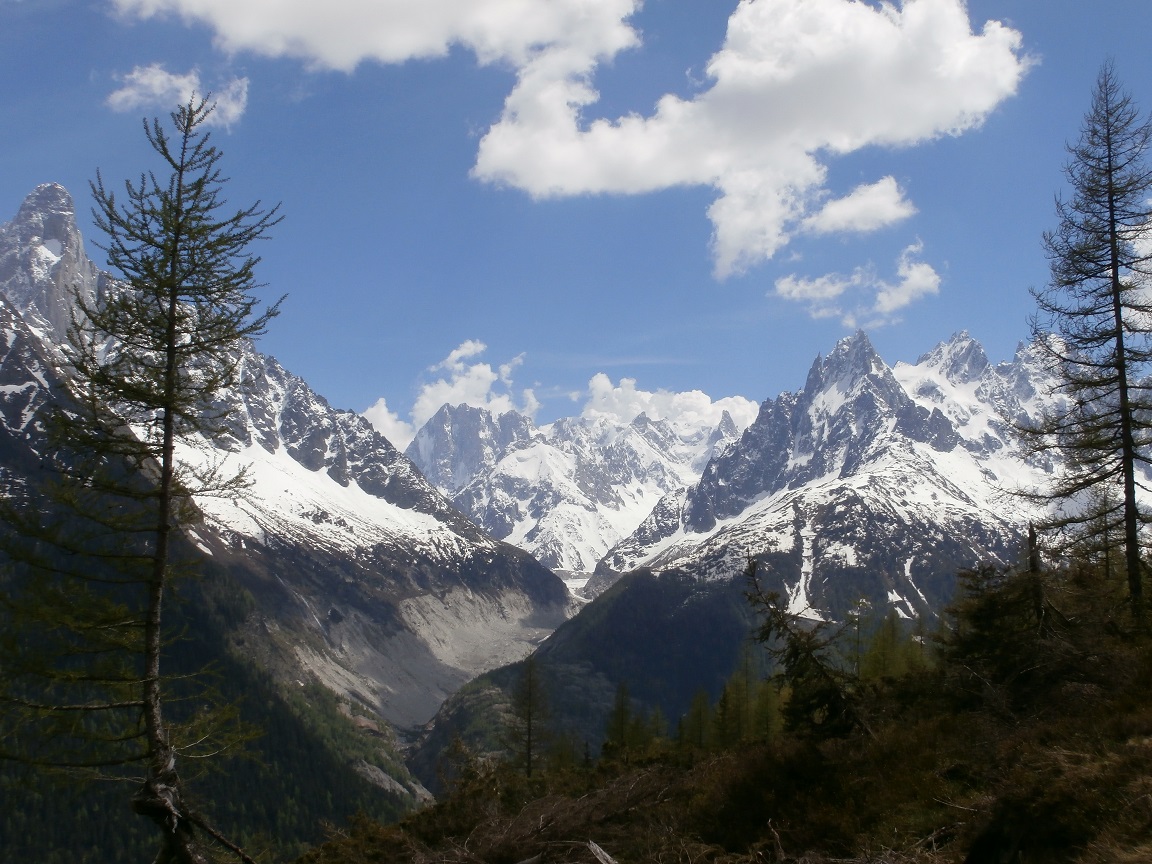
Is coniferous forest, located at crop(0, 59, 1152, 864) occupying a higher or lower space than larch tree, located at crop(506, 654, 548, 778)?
higher

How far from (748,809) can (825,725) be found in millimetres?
3195

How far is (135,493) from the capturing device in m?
15.6

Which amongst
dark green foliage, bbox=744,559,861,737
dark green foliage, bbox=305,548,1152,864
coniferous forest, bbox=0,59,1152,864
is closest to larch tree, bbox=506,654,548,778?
coniferous forest, bbox=0,59,1152,864

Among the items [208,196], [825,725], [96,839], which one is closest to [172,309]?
[208,196]

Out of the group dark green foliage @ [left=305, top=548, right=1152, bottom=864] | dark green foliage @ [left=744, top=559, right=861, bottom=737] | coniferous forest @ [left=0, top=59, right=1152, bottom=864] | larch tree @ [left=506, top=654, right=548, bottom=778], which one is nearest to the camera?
dark green foliage @ [left=305, top=548, right=1152, bottom=864]

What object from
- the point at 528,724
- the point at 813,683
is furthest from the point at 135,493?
the point at 528,724

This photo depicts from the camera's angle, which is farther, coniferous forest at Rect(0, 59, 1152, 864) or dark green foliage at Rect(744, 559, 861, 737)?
dark green foliage at Rect(744, 559, 861, 737)

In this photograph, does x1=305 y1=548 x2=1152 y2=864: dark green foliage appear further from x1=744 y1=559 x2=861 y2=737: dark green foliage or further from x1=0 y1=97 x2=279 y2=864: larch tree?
x1=0 y1=97 x2=279 y2=864: larch tree

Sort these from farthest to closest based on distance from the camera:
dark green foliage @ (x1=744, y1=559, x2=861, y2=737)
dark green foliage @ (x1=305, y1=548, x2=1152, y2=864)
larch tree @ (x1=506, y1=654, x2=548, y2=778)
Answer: larch tree @ (x1=506, y1=654, x2=548, y2=778) < dark green foliage @ (x1=744, y1=559, x2=861, y2=737) < dark green foliage @ (x1=305, y1=548, x2=1152, y2=864)

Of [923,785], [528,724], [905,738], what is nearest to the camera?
[923,785]

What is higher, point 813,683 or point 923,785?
point 813,683

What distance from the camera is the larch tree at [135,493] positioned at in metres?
14.5

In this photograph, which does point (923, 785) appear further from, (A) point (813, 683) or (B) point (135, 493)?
(B) point (135, 493)

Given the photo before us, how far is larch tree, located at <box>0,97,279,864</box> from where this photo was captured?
47.6 feet
